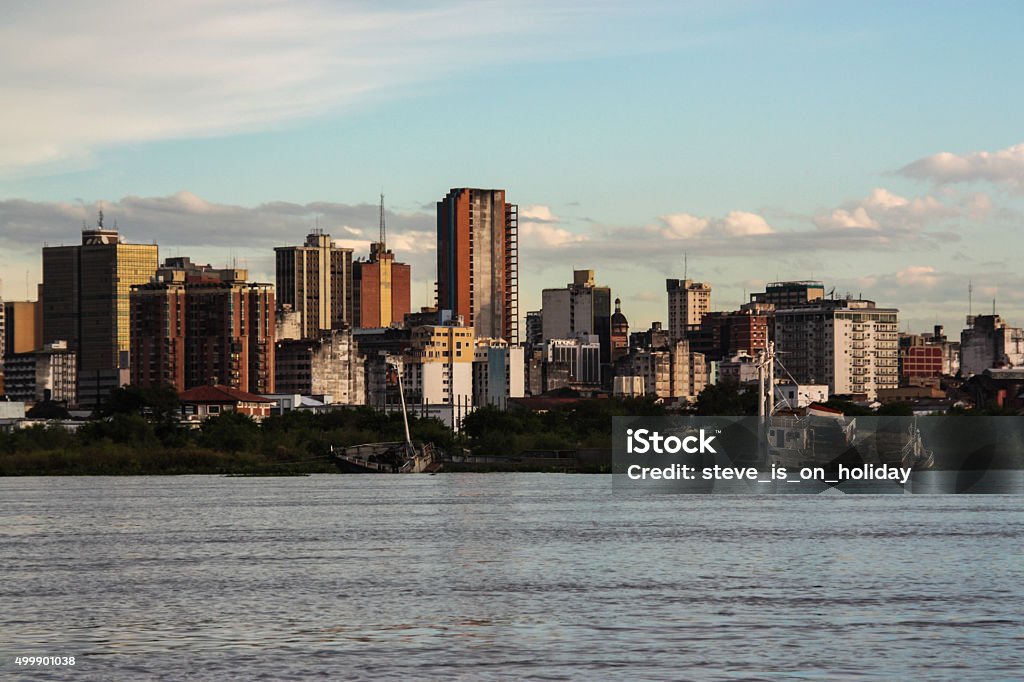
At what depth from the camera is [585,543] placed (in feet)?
289

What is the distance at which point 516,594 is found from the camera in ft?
212

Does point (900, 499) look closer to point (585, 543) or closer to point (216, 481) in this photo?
point (585, 543)

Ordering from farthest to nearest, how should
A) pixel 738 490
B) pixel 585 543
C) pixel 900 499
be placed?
pixel 738 490 < pixel 900 499 < pixel 585 543

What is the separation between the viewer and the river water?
4828 centimetres

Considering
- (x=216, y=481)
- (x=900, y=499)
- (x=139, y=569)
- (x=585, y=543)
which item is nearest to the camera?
(x=139, y=569)

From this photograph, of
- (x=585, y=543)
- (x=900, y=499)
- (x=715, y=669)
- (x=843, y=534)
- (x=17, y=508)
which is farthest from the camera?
(x=900, y=499)

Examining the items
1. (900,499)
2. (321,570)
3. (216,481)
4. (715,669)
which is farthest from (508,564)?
(216,481)

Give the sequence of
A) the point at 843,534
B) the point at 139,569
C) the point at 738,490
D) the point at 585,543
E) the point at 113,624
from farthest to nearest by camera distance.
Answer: the point at 738,490 → the point at 843,534 → the point at 585,543 → the point at 139,569 → the point at 113,624

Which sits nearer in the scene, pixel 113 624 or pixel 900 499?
pixel 113 624

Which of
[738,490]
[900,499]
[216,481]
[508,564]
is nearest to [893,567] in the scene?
[508,564]

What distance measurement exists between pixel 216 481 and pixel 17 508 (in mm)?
58429

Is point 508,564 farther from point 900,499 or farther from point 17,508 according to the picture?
point 900,499

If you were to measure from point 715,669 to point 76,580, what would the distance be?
111 ft

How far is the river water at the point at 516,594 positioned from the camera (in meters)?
48.3
